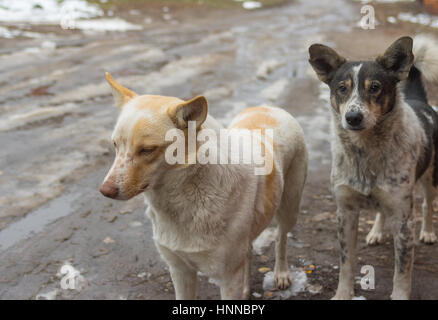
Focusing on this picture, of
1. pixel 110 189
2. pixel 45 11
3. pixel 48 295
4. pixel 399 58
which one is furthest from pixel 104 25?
pixel 110 189

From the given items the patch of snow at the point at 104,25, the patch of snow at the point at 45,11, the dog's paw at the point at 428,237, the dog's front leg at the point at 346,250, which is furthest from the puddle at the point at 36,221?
the patch of snow at the point at 45,11

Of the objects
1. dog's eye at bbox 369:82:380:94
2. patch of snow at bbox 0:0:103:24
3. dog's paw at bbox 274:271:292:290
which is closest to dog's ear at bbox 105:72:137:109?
dog's eye at bbox 369:82:380:94

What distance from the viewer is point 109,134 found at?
23.8ft

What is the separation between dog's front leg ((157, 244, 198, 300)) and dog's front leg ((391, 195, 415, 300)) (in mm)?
1611

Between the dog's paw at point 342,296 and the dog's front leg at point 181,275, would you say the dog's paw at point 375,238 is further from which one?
the dog's front leg at point 181,275

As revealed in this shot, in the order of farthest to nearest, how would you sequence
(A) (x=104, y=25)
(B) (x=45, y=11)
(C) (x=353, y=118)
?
(B) (x=45, y=11)
(A) (x=104, y=25)
(C) (x=353, y=118)

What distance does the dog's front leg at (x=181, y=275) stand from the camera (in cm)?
314

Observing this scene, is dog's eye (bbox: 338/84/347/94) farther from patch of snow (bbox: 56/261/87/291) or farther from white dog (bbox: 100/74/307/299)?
patch of snow (bbox: 56/261/87/291)

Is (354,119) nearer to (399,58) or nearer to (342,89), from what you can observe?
(342,89)

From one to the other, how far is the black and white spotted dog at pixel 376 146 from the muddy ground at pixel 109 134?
61 centimetres

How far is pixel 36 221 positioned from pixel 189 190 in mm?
2734

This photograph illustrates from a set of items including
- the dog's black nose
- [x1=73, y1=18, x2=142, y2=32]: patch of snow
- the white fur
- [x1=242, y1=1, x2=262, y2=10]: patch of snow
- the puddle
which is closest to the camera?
the white fur

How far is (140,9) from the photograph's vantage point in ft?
62.2

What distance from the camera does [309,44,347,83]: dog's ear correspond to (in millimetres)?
3814
